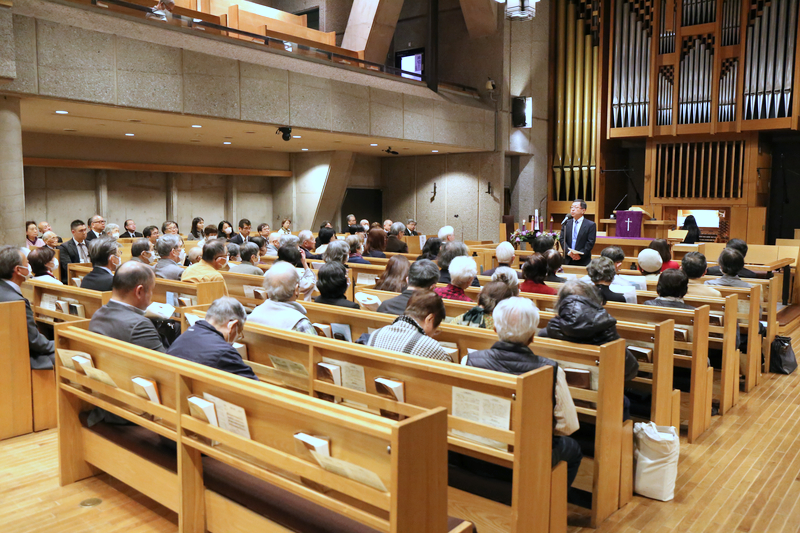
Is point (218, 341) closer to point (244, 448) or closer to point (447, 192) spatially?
point (244, 448)

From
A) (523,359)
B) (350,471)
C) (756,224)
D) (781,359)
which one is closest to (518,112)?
(756,224)

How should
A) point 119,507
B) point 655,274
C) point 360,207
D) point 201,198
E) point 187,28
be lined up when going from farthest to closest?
point 360,207 → point 201,198 → point 187,28 → point 655,274 → point 119,507

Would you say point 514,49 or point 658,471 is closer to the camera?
point 658,471

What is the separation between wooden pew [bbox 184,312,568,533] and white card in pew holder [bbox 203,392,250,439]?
0.56 metres

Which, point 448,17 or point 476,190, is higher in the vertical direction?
A: point 448,17

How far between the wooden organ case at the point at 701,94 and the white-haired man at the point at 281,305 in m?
10.5

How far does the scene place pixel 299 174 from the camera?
12961mm

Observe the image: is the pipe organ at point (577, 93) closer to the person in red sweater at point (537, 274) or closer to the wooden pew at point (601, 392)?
the person in red sweater at point (537, 274)

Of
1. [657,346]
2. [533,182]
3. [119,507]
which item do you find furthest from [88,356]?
[533,182]

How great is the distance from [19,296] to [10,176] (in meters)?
2.82

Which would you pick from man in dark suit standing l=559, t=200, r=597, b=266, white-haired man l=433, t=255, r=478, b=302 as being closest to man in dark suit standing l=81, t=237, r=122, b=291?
white-haired man l=433, t=255, r=478, b=302

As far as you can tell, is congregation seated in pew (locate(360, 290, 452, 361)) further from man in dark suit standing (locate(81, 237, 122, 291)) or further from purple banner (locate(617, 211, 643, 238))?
purple banner (locate(617, 211, 643, 238))

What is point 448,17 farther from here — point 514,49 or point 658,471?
point 658,471

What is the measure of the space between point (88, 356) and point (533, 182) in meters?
11.6
